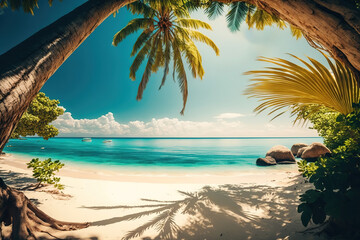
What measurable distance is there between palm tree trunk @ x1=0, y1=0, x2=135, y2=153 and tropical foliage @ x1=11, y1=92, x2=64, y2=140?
6553 millimetres

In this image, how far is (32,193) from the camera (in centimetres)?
404

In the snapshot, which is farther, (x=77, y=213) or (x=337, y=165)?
(x=77, y=213)

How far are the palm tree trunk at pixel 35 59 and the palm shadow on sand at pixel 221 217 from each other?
8.54ft

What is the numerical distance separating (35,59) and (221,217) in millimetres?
3992

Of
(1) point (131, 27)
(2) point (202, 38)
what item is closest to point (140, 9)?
(1) point (131, 27)

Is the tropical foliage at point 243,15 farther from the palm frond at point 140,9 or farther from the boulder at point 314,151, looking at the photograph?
the boulder at point 314,151

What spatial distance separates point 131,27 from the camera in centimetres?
789

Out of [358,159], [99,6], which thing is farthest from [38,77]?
[358,159]

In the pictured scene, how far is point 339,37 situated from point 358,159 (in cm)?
A: 118

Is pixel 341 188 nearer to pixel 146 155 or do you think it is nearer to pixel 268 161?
pixel 268 161

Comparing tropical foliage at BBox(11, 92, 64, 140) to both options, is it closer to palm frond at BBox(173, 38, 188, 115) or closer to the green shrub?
palm frond at BBox(173, 38, 188, 115)

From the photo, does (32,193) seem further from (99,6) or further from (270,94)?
(270,94)

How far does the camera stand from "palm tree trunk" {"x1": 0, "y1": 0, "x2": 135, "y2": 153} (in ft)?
3.32

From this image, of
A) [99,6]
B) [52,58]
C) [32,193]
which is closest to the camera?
[52,58]
